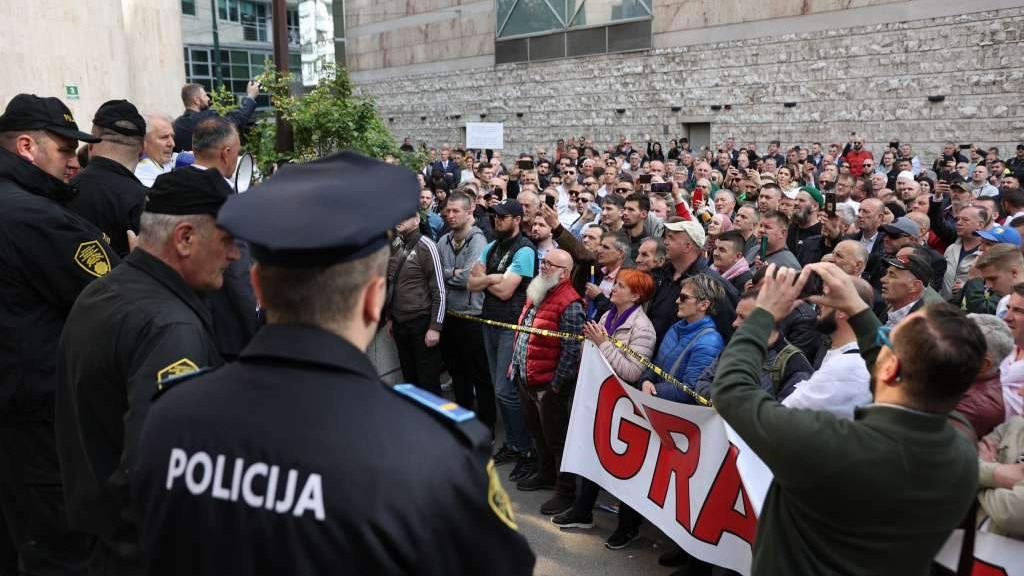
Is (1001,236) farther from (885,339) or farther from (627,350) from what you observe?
(885,339)

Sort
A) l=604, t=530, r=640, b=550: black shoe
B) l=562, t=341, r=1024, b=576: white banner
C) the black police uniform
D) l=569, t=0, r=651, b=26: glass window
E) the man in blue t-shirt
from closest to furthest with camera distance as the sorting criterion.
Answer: l=562, t=341, r=1024, b=576: white banner, the black police uniform, l=604, t=530, r=640, b=550: black shoe, the man in blue t-shirt, l=569, t=0, r=651, b=26: glass window

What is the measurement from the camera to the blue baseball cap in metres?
6.19

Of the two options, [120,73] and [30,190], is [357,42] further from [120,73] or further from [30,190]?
[30,190]

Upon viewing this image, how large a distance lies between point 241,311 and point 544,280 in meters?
2.68

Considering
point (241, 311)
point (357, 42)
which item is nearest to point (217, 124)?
point (241, 311)

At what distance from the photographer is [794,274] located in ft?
8.02

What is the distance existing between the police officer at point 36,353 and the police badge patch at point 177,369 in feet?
4.82

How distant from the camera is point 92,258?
3346 millimetres

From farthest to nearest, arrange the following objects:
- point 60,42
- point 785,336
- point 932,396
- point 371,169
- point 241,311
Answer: point 60,42
point 785,336
point 241,311
point 932,396
point 371,169

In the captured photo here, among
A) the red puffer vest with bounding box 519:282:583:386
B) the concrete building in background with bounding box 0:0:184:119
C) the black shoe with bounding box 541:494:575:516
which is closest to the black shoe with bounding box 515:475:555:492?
the black shoe with bounding box 541:494:575:516

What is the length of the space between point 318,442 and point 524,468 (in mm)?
4920

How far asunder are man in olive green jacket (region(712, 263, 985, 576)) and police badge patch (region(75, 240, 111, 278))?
2717 mm

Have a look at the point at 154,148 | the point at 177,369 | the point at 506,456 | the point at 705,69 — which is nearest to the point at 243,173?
the point at 154,148

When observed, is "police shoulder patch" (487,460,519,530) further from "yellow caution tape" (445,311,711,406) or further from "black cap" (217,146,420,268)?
"yellow caution tape" (445,311,711,406)
